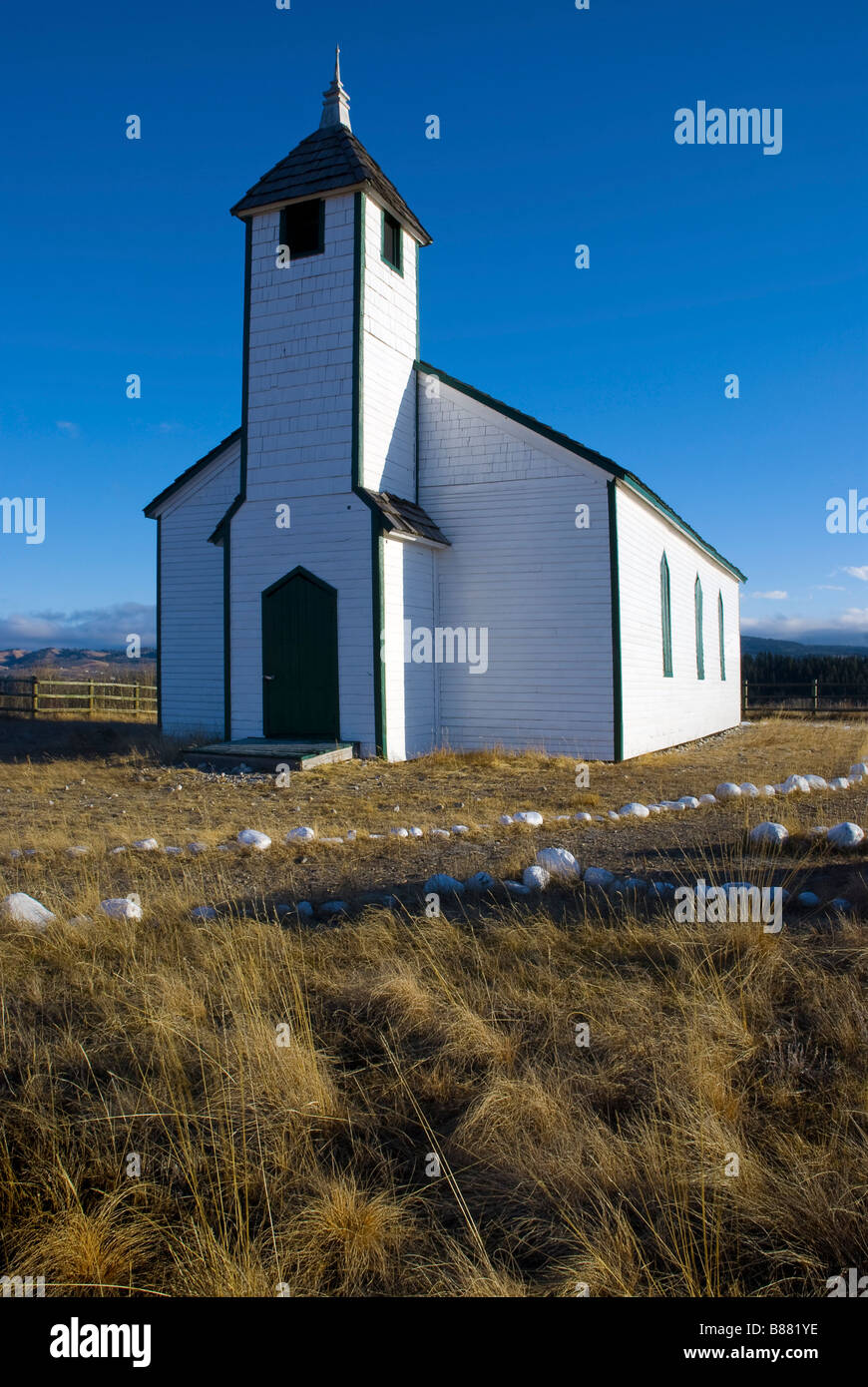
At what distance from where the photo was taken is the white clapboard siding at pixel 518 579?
1459cm

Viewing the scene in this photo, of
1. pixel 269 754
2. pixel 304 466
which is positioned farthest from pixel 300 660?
pixel 304 466

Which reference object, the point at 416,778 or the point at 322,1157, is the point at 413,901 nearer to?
the point at 322,1157

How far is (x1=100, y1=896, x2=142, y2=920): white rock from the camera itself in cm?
507

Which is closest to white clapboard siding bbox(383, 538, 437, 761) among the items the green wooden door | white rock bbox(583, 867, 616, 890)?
the green wooden door

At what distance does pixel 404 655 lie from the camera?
1460 centimetres

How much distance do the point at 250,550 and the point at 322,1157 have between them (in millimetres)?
13150

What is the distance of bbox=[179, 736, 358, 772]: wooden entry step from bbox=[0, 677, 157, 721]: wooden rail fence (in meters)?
13.8

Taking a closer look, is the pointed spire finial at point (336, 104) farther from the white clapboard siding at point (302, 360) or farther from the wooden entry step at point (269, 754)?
the wooden entry step at point (269, 754)

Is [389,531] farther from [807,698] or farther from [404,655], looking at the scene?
[807,698]

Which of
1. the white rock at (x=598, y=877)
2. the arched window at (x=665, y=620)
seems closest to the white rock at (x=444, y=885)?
the white rock at (x=598, y=877)

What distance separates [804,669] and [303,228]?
92.6 feet

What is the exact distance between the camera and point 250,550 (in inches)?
591
